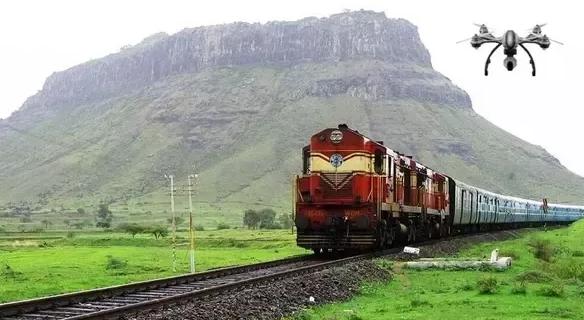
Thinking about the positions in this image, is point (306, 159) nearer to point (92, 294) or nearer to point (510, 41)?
point (92, 294)

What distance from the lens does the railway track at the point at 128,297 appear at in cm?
1573

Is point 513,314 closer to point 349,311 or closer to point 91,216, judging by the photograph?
point 349,311

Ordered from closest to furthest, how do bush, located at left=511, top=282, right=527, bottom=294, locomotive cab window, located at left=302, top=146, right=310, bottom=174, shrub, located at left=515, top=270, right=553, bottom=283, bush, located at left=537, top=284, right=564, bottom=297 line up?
bush, located at left=537, top=284, right=564, bottom=297 → bush, located at left=511, top=282, right=527, bottom=294 → shrub, located at left=515, top=270, right=553, bottom=283 → locomotive cab window, located at left=302, top=146, right=310, bottom=174

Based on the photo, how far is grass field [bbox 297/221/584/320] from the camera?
18172mm

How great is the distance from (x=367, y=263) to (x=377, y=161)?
21.1 ft

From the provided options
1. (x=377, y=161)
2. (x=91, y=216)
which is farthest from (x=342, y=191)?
(x=91, y=216)

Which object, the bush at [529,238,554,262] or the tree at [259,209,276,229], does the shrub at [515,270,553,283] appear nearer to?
the bush at [529,238,554,262]

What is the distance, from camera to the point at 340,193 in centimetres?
3109

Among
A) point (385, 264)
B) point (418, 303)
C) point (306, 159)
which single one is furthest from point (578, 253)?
point (418, 303)

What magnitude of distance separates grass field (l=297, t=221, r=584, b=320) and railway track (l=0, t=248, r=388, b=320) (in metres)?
2.75

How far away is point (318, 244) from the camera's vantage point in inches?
1224

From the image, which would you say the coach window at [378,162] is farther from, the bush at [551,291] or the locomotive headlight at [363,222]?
the bush at [551,291]

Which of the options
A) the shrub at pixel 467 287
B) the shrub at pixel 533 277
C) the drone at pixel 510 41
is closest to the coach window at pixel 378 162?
the shrub at pixel 533 277

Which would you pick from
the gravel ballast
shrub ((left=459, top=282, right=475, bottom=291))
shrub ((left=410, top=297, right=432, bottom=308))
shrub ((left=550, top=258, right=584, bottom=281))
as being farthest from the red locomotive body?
shrub ((left=410, top=297, right=432, bottom=308))
